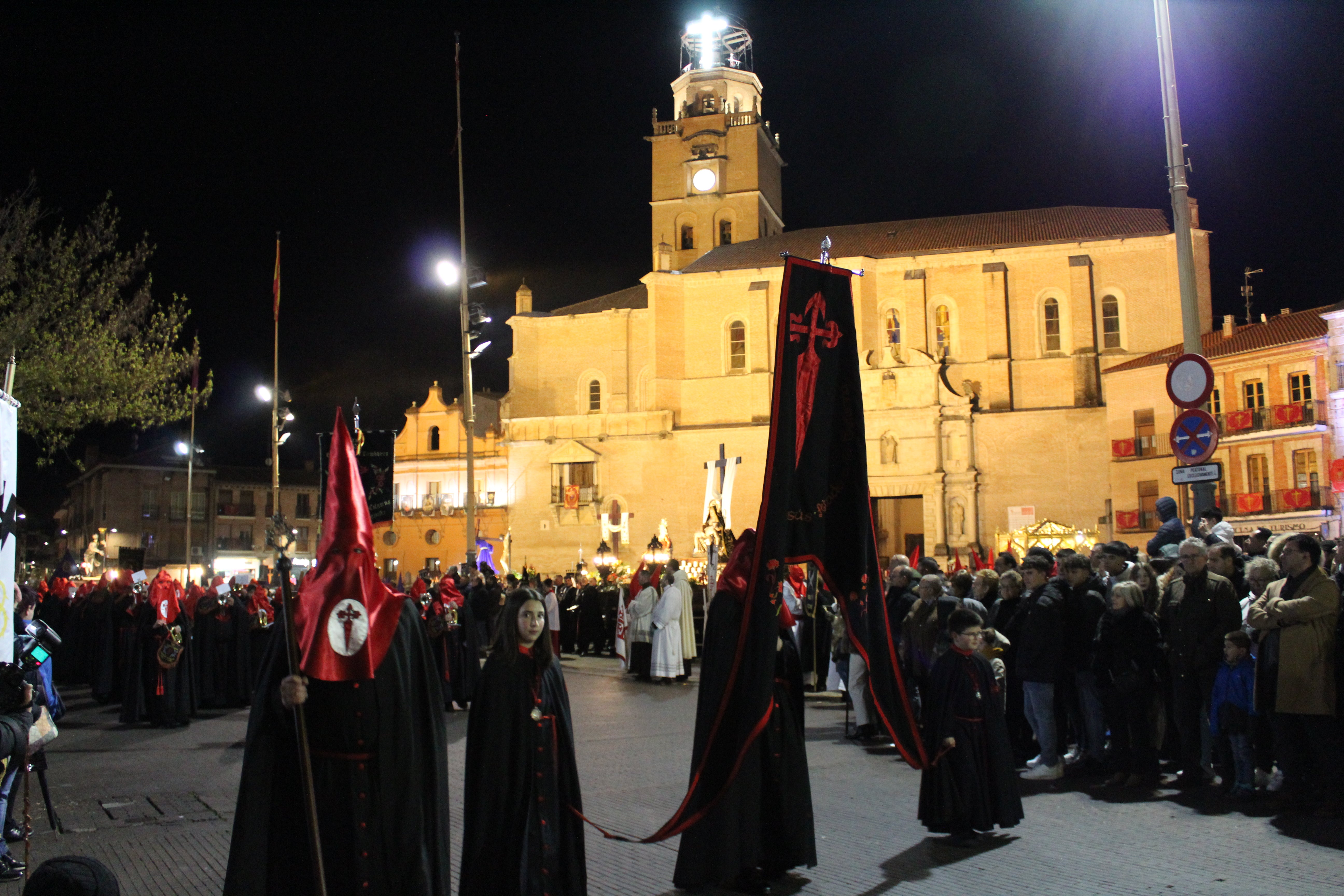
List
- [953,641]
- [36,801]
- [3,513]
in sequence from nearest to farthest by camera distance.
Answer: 1. [3,513]
2. [953,641]
3. [36,801]

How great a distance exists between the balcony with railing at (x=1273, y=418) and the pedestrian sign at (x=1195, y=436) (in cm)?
2859

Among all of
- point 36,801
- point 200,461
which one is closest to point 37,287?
point 36,801

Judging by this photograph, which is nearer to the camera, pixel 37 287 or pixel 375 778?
pixel 375 778

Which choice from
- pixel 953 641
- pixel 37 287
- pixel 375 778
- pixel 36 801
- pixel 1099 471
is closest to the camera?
pixel 375 778

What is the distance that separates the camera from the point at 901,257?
4788 centimetres

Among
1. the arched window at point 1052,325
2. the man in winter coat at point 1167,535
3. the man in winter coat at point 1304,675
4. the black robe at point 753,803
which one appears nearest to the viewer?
the black robe at point 753,803

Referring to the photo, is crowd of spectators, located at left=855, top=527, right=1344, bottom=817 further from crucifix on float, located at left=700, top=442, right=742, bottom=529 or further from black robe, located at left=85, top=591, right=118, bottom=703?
crucifix on float, located at left=700, top=442, right=742, bottom=529

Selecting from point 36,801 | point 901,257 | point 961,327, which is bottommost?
point 36,801

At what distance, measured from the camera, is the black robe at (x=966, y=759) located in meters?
6.55

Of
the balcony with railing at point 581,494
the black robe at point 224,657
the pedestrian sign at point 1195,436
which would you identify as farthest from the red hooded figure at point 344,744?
the balcony with railing at point 581,494

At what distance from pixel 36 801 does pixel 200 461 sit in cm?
6063

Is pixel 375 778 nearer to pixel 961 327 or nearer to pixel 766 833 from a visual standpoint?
pixel 766 833

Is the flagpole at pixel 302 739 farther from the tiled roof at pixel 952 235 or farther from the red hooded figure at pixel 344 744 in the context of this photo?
the tiled roof at pixel 952 235

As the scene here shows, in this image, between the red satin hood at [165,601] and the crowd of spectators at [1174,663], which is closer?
the crowd of spectators at [1174,663]
